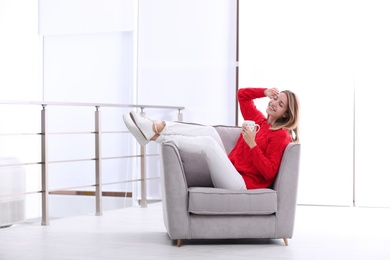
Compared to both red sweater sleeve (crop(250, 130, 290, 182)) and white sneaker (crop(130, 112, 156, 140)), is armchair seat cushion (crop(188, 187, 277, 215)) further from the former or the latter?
white sneaker (crop(130, 112, 156, 140))

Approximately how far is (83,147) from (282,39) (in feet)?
8.14

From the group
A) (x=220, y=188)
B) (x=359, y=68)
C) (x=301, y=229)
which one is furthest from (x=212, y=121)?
(x=220, y=188)

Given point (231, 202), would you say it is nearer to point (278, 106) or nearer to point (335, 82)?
point (278, 106)

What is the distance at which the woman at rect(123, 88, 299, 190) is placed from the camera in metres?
4.06

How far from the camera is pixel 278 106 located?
4.27m

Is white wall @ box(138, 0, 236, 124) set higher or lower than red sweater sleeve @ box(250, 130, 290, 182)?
higher

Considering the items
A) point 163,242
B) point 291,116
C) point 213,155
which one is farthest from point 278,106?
point 163,242

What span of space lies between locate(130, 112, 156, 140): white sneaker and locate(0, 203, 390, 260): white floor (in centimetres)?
67

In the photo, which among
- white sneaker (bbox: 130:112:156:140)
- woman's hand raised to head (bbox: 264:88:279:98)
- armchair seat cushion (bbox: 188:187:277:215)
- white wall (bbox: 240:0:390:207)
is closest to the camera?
armchair seat cushion (bbox: 188:187:277:215)

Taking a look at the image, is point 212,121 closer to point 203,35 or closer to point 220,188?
point 203,35

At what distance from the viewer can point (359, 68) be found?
19.9 feet

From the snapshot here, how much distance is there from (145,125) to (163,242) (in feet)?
2.42

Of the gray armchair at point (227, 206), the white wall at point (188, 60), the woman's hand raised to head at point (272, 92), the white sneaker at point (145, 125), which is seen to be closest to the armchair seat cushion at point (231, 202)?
the gray armchair at point (227, 206)

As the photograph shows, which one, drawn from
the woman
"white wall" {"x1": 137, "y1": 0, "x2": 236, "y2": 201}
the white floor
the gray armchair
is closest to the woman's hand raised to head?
the woman
